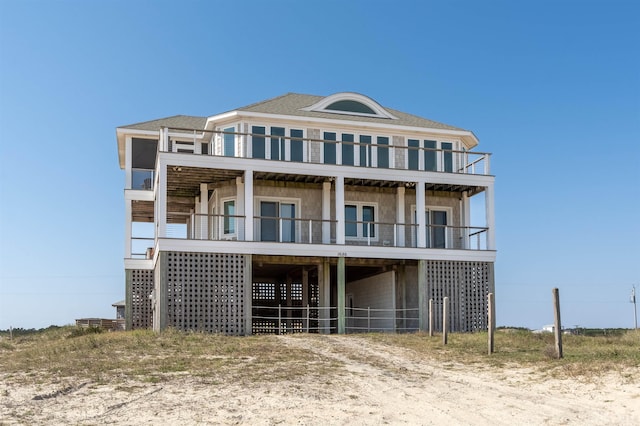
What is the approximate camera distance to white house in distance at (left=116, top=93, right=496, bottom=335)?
26062 mm

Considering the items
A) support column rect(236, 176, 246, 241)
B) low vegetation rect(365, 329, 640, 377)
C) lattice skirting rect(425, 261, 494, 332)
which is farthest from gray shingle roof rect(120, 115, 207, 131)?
low vegetation rect(365, 329, 640, 377)

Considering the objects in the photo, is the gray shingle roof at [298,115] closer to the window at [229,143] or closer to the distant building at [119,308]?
the window at [229,143]

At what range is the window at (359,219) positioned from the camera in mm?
30641

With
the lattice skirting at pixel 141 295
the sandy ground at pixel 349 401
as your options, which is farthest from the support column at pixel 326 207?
the sandy ground at pixel 349 401

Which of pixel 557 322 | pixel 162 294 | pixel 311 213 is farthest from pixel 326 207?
pixel 557 322

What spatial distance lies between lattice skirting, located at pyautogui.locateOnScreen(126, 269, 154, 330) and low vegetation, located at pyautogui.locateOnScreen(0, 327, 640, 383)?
7319mm

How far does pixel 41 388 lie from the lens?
1446cm

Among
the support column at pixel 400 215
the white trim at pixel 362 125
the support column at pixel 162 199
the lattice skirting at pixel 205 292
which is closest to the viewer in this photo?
the lattice skirting at pixel 205 292

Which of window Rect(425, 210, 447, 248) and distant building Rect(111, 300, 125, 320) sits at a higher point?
window Rect(425, 210, 447, 248)

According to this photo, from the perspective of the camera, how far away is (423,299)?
28.5 m

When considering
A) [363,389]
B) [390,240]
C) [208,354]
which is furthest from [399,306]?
[363,389]

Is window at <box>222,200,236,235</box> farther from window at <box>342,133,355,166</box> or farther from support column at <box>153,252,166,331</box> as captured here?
window at <box>342,133,355,166</box>

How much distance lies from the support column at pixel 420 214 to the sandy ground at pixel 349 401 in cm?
1276

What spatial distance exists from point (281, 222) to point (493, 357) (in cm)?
1217
